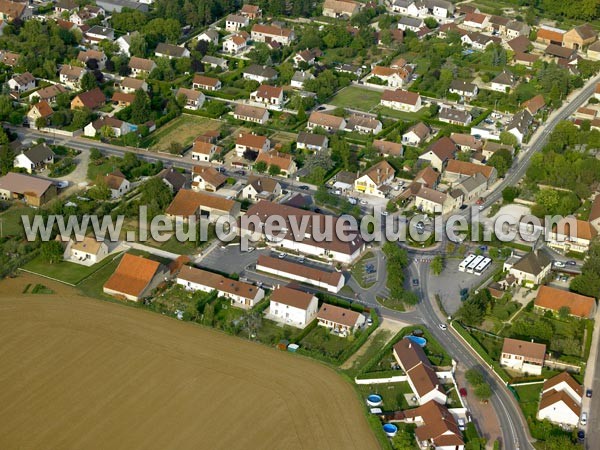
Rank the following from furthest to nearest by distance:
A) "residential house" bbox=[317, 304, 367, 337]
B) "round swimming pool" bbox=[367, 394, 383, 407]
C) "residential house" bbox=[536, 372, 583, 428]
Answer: "residential house" bbox=[317, 304, 367, 337], "round swimming pool" bbox=[367, 394, 383, 407], "residential house" bbox=[536, 372, 583, 428]

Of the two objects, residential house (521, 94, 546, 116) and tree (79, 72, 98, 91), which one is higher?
tree (79, 72, 98, 91)

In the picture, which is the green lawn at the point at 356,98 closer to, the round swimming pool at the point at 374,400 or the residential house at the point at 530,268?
the residential house at the point at 530,268

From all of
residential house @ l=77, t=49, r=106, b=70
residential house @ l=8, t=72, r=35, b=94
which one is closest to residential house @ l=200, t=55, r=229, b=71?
residential house @ l=77, t=49, r=106, b=70

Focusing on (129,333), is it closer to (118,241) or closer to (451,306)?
(118,241)

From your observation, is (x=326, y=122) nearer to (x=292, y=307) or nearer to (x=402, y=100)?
(x=402, y=100)

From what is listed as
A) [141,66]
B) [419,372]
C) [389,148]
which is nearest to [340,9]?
[141,66]

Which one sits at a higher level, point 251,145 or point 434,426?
point 434,426

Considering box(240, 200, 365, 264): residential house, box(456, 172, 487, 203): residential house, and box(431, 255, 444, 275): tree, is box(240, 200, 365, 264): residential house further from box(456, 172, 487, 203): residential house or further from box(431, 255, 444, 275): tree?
box(456, 172, 487, 203): residential house
